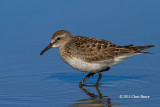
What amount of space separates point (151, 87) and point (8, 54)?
19.8 feet

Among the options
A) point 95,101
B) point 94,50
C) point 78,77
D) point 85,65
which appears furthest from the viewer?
point 78,77

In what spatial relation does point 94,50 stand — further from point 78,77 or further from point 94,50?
point 78,77

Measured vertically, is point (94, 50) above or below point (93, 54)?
above

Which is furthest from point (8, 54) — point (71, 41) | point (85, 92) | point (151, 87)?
point (151, 87)

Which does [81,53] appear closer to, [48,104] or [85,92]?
[85,92]

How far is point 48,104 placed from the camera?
11.0 m

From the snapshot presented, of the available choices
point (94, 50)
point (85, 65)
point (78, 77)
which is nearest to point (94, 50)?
point (94, 50)

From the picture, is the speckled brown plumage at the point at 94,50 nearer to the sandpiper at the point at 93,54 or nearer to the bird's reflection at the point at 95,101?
the sandpiper at the point at 93,54

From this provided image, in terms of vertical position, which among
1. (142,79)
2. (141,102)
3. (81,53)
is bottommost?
(141,102)

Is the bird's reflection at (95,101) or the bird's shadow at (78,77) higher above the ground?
the bird's shadow at (78,77)

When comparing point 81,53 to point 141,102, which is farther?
point 81,53

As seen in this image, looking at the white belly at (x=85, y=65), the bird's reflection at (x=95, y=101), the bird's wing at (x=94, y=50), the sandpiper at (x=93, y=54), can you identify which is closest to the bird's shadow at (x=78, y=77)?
the sandpiper at (x=93, y=54)

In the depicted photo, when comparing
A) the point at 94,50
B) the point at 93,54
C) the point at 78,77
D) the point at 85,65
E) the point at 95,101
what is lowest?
the point at 95,101

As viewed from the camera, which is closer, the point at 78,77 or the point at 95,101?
the point at 95,101
